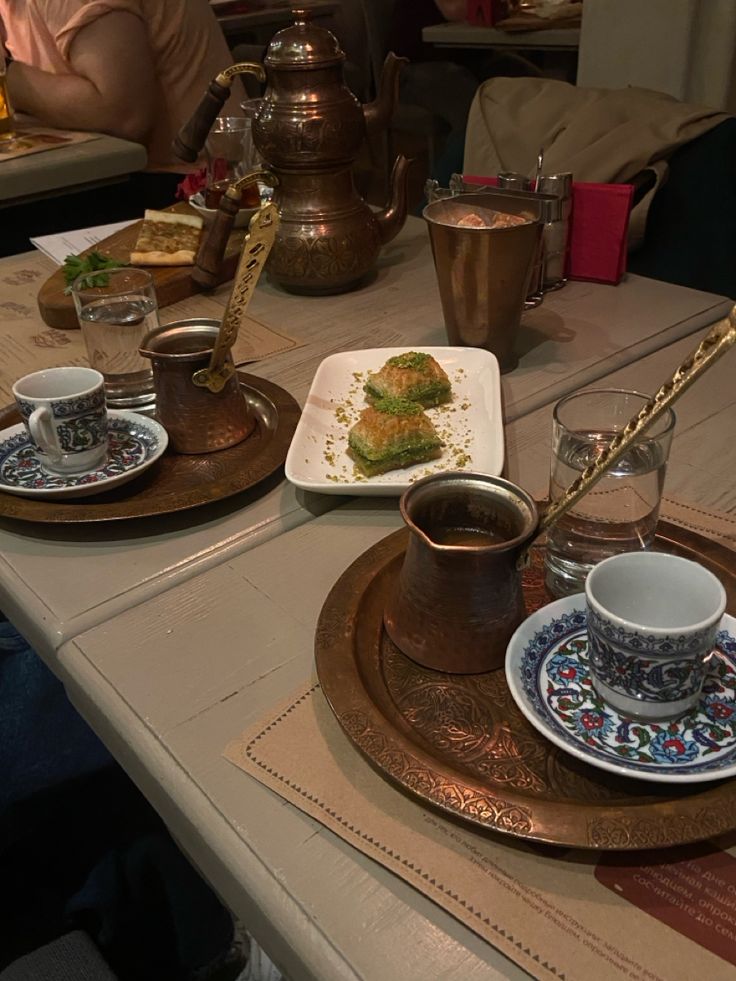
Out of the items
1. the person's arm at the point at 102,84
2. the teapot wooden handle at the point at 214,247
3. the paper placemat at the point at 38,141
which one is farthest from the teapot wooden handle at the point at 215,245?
the person's arm at the point at 102,84

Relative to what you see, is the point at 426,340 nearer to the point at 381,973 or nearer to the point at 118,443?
the point at 118,443

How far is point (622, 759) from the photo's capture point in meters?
0.51

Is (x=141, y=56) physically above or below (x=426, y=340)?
above

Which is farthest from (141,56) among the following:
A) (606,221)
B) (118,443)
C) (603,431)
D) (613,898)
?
(613,898)

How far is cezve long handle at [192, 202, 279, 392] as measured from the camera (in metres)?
0.81

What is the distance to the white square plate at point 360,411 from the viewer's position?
0.84m

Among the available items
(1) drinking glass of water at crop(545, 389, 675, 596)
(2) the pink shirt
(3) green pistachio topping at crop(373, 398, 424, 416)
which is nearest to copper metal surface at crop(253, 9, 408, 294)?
(3) green pistachio topping at crop(373, 398, 424, 416)

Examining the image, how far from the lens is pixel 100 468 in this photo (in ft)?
2.82

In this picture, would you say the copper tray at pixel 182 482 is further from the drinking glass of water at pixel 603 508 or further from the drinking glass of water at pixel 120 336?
the drinking glass of water at pixel 603 508

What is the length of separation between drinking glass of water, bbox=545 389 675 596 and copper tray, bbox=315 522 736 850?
0.04 meters

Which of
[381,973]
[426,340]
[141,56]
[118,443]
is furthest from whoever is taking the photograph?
[141,56]

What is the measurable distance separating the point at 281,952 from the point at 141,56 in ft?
8.21

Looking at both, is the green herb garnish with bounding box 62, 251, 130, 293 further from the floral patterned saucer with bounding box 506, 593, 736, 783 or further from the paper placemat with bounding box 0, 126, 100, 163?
the paper placemat with bounding box 0, 126, 100, 163

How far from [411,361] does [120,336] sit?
14.1 inches
